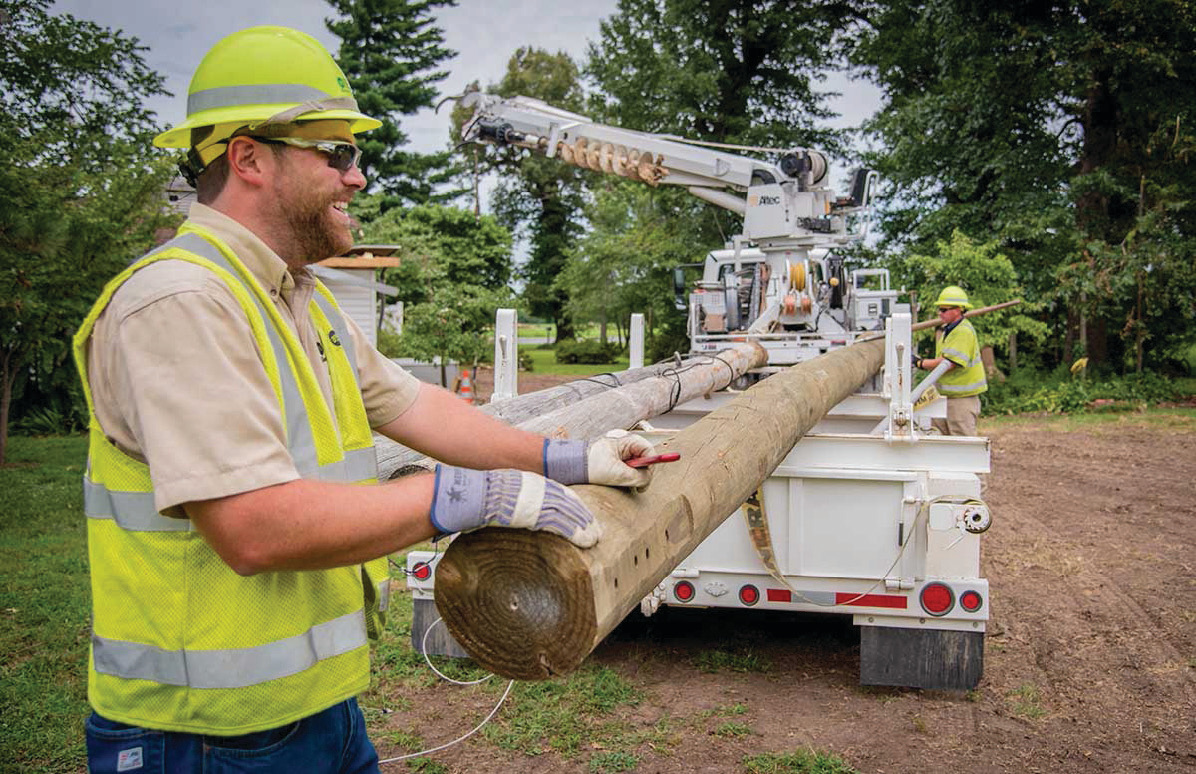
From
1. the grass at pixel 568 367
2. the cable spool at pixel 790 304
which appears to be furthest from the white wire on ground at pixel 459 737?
the grass at pixel 568 367

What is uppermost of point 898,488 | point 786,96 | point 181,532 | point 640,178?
point 786,96

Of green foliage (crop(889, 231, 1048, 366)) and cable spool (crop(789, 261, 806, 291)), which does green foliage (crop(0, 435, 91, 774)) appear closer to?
cable spool (crop(789, 261, 806, 291))

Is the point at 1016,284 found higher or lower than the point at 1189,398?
higher

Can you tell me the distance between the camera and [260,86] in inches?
71.8

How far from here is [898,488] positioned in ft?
14.9

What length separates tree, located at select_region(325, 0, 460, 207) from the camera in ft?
119

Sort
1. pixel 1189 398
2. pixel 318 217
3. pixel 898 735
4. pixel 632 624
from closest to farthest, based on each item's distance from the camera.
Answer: pixel 318 217, pixel 898 735, pixel 632 624, pixel 1189 398

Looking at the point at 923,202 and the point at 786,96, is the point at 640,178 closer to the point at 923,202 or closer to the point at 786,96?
the point at 923,202

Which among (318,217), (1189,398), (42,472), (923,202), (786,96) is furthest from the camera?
(786,96)

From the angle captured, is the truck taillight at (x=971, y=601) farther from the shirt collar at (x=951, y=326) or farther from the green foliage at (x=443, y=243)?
the green foliage at (x=443, y=243)

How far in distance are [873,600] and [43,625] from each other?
4.76m

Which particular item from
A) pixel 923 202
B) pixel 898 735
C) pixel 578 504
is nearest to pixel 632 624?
pixel 898 735

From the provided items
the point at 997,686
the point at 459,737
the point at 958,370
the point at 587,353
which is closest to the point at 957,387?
the point at 958,370

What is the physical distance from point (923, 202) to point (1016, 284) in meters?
4.95
